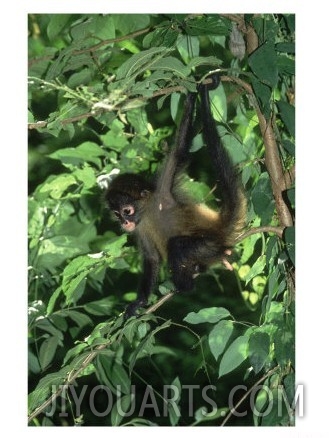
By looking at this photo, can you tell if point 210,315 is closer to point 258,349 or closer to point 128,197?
point 258,349

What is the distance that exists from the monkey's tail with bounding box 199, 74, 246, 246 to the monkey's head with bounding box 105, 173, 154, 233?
0.27 meters

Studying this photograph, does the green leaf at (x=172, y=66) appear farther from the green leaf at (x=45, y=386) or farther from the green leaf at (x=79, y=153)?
the green leaf at (x=45, y=386)

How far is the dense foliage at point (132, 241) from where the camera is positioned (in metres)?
2.50

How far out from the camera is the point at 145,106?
104 inches

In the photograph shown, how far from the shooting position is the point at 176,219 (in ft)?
9.00

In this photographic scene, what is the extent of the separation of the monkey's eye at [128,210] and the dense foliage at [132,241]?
9 centimetres

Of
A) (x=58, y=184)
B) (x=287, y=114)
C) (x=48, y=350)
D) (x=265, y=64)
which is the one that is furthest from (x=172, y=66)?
(x=48, y=350)

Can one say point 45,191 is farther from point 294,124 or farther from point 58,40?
point 294,124

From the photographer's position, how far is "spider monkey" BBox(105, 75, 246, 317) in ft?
8.57

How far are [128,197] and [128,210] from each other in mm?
55

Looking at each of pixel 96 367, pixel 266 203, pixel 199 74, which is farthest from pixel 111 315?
pixel 199 74

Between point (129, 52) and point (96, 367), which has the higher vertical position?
point (129, 52)

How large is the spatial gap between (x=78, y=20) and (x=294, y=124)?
823 millimetres

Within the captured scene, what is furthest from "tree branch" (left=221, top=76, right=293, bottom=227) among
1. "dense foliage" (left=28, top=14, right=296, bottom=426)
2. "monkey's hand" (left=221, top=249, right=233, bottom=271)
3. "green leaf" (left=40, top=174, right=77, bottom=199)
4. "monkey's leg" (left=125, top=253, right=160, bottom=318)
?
"green leaf" (left=40, top=174, right=77, bottom=199)
